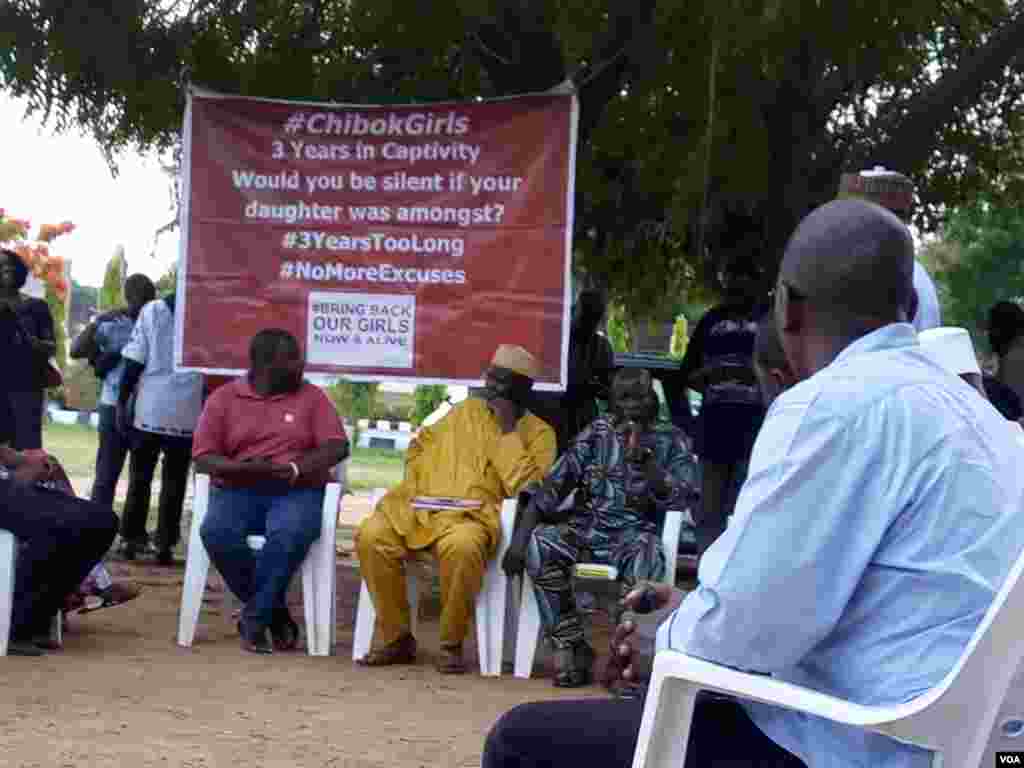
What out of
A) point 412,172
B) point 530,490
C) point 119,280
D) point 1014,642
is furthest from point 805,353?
point 119,280

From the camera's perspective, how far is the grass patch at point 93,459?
19.6m

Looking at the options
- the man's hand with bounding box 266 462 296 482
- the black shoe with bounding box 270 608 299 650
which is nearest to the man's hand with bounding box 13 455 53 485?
the man's hand with bounding box 266 462 296 482

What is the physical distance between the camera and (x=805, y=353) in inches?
120

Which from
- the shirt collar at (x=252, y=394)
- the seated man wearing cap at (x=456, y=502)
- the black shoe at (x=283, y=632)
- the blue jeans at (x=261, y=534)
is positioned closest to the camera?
the seated man wearing cap at (x=456, y=502)

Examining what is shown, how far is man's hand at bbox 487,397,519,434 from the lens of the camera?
8445 millimetres

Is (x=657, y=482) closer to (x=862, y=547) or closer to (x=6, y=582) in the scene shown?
(x=6, y=582)

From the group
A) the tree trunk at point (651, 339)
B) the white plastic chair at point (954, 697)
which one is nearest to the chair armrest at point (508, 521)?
the white plastic chair at point (954, 697)

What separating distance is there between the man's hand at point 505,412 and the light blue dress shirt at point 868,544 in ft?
18.4

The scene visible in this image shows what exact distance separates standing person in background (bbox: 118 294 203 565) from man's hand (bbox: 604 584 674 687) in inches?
302

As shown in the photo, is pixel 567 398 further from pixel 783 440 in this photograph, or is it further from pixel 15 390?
pixel 783 440

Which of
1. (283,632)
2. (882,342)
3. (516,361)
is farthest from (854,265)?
→ (283,632)

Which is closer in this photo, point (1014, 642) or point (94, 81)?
point (1014, 642)

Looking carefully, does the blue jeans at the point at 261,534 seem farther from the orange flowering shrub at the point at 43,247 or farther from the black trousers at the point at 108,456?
the orange flowering shrub at the point at 43,247

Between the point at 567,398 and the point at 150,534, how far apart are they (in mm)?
3348
